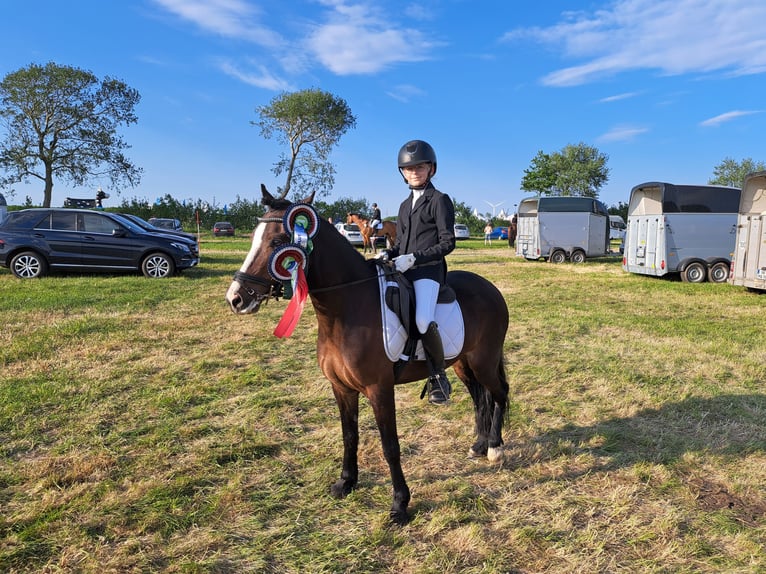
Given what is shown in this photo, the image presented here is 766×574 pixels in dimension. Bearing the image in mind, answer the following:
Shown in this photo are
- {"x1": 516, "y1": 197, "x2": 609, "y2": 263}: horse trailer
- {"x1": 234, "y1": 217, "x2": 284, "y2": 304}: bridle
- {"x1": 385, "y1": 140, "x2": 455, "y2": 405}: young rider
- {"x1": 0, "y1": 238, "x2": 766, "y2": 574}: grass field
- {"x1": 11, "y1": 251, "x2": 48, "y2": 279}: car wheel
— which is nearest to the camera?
{"x1": 234, "y1": 217, "x2": 284, "y2": 304}: bridle

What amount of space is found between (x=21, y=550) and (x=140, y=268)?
1163 centimetres

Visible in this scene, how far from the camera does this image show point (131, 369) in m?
5.55

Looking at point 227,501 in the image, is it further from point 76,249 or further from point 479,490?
point 76,249

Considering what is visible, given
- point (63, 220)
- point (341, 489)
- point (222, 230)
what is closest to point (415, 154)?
point (341, 489)

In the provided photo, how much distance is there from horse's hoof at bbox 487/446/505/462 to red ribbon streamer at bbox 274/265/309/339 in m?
1.99

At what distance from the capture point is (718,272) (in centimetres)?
1459

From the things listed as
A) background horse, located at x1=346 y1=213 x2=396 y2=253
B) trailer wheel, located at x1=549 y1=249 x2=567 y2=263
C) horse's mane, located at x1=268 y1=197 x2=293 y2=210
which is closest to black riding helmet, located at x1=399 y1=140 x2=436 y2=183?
horse's mane, located at x1=268 y1=197 x2=293 y2=210

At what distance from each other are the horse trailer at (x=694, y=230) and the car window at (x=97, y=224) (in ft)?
54.2

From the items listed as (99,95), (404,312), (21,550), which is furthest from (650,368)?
(99,95)

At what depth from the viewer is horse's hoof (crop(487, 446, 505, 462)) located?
366 centimetres

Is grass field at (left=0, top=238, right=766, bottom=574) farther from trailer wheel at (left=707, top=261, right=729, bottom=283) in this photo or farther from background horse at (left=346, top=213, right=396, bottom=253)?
background horse at (left=346, top=213, right=396, bottom=253)

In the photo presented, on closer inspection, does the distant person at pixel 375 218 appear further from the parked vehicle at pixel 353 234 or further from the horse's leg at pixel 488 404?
the horse's leg at pixel 488 404

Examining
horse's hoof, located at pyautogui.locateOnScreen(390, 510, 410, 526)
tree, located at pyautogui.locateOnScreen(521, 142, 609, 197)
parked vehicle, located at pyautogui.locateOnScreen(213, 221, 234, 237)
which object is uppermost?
tree, located at pyautogui.locateOnScreen(521, 142, 609, 197)

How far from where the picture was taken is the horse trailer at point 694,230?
14367mm
